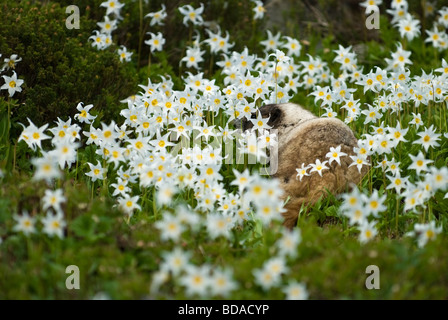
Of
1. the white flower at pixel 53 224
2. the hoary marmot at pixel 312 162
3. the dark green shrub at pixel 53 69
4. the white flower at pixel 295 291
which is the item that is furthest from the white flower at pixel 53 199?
the dark green shrub at pixel 53 69

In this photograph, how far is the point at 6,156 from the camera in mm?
4465

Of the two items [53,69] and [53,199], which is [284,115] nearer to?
[53,69]

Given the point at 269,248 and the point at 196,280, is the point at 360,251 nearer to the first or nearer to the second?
the point at 269,248

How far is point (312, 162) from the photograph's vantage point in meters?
4.83

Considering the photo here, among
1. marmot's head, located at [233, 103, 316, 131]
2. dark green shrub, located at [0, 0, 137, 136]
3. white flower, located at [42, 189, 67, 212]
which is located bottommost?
white flower, located at [42, 189, 67, 212]

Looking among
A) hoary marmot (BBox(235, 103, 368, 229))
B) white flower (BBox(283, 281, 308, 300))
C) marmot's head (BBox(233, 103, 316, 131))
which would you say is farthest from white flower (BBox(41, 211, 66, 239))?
marmot's head (BBox(233, 103, 316, 131))

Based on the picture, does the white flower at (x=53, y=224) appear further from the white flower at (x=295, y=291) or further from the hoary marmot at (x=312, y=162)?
the hoary marmot at (x=312, y=162)

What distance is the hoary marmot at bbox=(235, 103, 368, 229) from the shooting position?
4.83m

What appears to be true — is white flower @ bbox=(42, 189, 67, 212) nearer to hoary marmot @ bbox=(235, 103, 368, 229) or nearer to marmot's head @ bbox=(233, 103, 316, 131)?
hoary marmot @ bbox=(235, 103, 368, 229)

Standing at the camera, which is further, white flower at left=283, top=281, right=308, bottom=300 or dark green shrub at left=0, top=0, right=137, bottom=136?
dark green shrub at left=0, top=0, right=137, bottom=136

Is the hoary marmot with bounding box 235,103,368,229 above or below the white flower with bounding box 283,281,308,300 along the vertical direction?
above

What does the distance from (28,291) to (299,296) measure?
1360mm

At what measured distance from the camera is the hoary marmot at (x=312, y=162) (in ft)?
15.9
